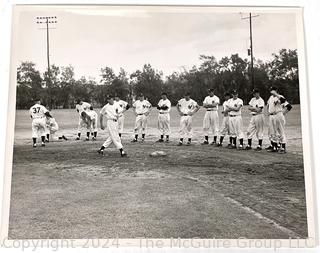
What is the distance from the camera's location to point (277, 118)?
351 cm

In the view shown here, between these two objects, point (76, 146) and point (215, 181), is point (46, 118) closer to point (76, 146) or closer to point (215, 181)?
point (76, 146)

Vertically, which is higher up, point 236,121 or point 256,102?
point 256,102

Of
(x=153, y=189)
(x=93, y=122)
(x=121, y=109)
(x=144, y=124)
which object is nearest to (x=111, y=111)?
(x=121, y=109)

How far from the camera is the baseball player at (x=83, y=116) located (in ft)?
11.4

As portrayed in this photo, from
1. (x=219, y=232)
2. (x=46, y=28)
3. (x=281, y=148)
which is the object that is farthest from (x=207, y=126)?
(x=46, y=28)

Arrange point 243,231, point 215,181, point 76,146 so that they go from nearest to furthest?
point 243,231
point 215,181
point 76,146

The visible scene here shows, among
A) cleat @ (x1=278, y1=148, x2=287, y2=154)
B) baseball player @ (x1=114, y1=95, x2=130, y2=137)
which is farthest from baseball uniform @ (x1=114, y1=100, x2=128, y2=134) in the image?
cleat @ (x1=278, y1=148, x2=287, y2=154)

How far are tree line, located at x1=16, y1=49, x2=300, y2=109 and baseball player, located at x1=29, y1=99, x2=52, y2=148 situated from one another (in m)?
0.08

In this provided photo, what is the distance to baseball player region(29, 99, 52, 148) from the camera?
339 centimetres

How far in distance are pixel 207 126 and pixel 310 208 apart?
1.13 meters

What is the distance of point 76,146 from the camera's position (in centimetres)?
352

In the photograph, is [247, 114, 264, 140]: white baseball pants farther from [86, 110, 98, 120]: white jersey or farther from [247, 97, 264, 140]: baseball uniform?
[86, 110, 98, 120]: white jersey

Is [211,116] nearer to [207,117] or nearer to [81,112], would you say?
[207,117]

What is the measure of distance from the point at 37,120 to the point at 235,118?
179 cm
